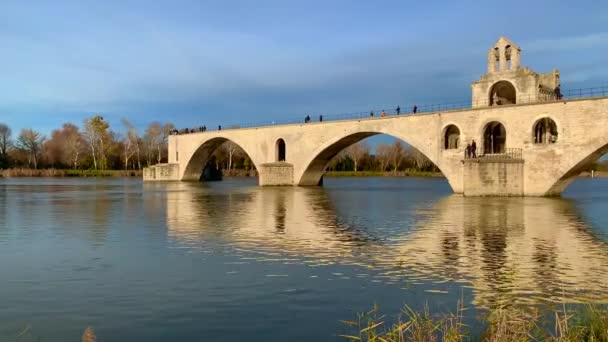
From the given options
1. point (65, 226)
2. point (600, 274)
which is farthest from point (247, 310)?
point (65, 226)

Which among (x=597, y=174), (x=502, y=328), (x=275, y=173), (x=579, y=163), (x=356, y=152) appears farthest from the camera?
(x=356, y=152)

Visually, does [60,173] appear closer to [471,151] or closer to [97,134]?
[97,134]

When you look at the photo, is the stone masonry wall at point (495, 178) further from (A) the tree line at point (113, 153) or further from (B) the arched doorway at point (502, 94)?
(A) the tree line at point (113, 153)

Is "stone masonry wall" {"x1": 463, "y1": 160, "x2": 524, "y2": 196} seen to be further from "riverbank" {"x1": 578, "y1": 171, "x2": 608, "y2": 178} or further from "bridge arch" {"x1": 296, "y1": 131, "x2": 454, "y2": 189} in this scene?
"riverbank" {"x1": 578, "y1": 171, "x2": 608, "y2": 178}

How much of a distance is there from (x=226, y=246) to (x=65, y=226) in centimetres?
800

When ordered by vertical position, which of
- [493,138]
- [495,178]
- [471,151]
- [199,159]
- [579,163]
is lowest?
[495,178]

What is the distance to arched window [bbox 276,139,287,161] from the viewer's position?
2484 inches

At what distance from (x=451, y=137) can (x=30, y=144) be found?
8770 cm

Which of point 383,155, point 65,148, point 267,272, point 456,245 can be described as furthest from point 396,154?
point 267,272

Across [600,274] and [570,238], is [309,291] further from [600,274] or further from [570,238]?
[570,238]

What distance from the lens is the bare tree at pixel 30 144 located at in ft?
342

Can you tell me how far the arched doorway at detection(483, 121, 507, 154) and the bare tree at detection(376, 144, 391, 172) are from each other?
6725 centimetres

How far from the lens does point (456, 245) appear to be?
15.4 meters

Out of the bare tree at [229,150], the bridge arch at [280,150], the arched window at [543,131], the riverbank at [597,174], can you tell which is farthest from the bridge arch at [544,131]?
the riverbank at [597,174]
